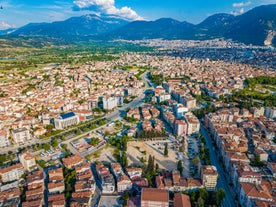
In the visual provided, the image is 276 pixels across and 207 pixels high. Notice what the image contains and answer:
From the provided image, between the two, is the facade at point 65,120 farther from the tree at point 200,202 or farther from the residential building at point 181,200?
the tree at point 200,202

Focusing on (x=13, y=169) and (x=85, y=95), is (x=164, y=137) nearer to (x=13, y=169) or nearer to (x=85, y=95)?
(x=13, y=169)

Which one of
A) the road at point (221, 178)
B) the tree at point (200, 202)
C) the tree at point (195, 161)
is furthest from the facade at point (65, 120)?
the tree at point (200, 202)

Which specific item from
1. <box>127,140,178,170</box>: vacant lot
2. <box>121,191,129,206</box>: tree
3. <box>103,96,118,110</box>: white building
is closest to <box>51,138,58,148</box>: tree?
<box>127,140,178,170</box>: vacant lot

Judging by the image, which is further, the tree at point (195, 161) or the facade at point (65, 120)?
the facade at point (65, 120)

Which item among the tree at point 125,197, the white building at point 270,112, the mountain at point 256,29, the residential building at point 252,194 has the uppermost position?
the mountain at point 256,29

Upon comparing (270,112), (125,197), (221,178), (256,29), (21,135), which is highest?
(256,29)

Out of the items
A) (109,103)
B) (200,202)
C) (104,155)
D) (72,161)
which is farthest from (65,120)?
(200,202)

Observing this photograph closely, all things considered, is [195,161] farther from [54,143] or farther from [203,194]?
[54,143]
